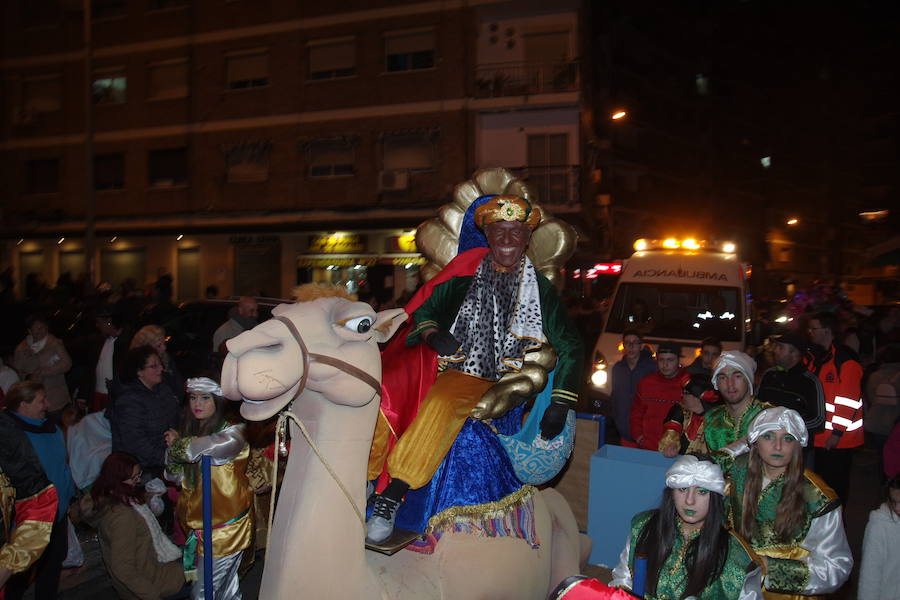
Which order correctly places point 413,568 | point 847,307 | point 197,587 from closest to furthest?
point 413,568, point 197,587, point 847,307

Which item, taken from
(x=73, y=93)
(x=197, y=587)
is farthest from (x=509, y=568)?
(x=73, y=93)

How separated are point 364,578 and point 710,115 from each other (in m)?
51.6

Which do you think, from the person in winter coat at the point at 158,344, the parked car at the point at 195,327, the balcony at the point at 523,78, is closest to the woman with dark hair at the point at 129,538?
the person in winter coat at the point at 158,344

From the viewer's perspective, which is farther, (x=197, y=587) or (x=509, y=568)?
(x=197, y=587)

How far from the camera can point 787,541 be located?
3480mm

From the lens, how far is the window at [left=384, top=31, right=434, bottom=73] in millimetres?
22000

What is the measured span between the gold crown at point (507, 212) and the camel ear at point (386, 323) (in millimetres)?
1262

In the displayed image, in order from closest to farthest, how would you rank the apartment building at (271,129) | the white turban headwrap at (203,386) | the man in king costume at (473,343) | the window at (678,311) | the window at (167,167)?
the man in king costume at (473,343) < the white turban headwrap at (203,386) < the window at (678,311) < the apartment building at (271,129) < the window at (167,167)

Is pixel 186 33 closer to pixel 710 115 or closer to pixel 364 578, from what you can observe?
pixel 364 578

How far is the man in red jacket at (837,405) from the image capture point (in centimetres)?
636

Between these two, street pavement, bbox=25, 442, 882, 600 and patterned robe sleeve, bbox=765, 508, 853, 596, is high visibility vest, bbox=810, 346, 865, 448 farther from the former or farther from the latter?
patterned robe sleeve, bbox=765, 508, 853, 596

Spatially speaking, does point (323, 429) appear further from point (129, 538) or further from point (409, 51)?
point (409, 51)

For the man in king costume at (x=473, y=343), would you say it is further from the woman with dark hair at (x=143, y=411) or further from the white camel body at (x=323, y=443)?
the woman with dark hair at (x=143, y=411)

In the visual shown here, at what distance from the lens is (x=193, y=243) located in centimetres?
2450
